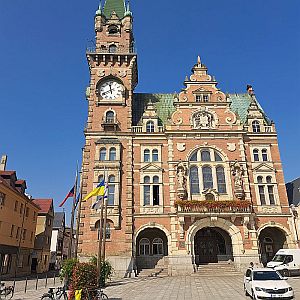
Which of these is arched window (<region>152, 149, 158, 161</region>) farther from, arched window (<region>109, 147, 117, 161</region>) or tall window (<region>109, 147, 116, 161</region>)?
tall window (<region>109, 147, 116, 161</region>)

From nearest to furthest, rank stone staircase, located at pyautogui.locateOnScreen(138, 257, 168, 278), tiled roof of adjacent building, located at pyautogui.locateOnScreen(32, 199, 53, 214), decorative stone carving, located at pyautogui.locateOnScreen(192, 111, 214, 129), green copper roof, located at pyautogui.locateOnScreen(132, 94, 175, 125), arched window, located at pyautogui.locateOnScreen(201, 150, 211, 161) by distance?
stone staircase, located at pyautogui.locateOnScreen(138, 257, 168, 278), arched window, located at pyautogui.locateOnScreen(201, 150, 211, 161), decorative stone carving, located at pyautogui.locateOnScreen(192, 111, 214, 129), green copper roof, located at pyautogui.locateOnScreen(132, 94, 175, 125), tiled roof of adjacent building, located at pyautogui.locateOnScreen(32, 199, 53, 214)

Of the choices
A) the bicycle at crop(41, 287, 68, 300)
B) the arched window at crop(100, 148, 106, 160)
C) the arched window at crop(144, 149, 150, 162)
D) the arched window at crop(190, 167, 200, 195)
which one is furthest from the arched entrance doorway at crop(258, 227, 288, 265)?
the bicycle at crop(41, 287, 68, 300)

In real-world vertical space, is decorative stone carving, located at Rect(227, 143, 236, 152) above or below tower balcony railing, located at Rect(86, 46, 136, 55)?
below

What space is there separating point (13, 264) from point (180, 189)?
25.3 m

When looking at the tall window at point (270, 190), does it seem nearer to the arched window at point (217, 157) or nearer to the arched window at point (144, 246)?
the arched window at point (217, 157)

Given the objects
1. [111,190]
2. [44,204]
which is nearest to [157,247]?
[111,190]

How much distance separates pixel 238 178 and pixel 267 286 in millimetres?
20090

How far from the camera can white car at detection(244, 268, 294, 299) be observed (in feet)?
49.9

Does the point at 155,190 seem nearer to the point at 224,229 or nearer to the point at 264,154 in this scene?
the point at 224,229

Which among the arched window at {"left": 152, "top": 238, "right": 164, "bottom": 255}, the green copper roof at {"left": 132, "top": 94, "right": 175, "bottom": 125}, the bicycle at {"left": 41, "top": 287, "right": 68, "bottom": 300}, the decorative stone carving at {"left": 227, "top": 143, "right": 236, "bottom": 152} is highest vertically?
the green copper roof at {"left": 132, "top": 94, "right": 175, "bottom": 125}

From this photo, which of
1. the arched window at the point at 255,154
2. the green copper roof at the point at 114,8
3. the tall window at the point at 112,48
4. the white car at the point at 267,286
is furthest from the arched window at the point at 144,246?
the green copper roof at the point at 114,8

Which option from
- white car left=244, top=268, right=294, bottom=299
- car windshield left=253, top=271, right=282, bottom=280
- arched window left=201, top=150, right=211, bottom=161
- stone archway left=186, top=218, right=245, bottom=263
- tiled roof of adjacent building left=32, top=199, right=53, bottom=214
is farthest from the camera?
tiled roof of adjacent building left=32, top=199, right=53, bottom=214

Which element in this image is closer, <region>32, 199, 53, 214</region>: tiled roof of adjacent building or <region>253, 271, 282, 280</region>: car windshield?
<region>253, 271, 282, 280</region>: car windshield

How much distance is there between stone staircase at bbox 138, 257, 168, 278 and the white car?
15795 millimetres
